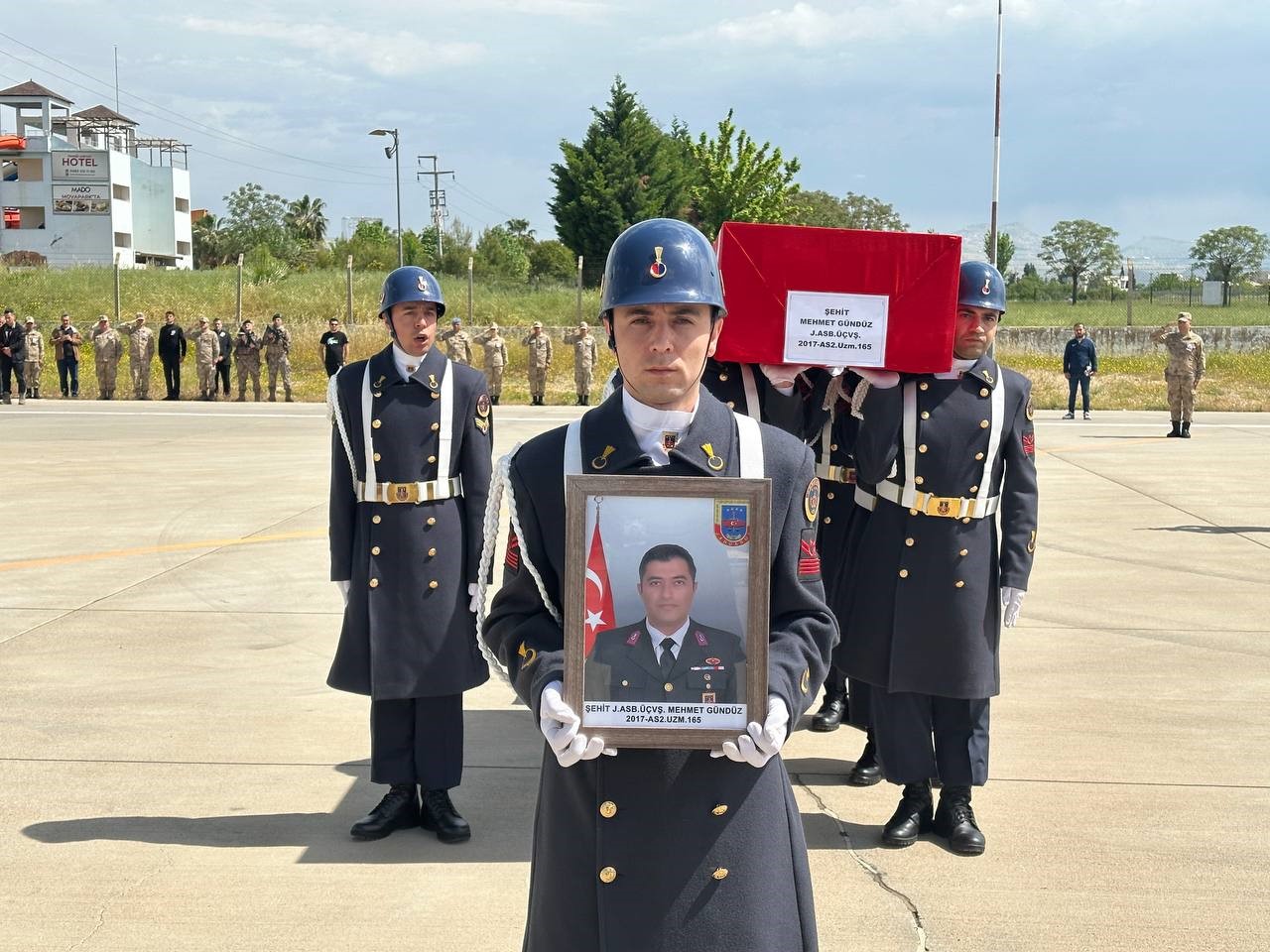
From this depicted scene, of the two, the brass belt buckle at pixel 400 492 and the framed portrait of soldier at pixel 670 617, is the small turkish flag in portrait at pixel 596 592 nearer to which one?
the framed portrait of soldier at pixel 670 617

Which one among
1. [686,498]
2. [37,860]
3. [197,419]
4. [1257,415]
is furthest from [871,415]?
[1257,415]

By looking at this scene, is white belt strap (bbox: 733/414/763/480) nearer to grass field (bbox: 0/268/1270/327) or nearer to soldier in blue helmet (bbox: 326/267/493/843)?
soldier in blue helmet (bbox: 326/267/493/843)

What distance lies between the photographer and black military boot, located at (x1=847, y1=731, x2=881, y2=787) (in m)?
5.54

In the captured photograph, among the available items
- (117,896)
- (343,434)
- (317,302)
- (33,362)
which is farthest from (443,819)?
(317,302)

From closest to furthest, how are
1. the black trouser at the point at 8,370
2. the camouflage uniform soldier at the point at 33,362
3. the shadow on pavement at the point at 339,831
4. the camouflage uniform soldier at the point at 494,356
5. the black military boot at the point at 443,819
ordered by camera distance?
1. the shadow on pavement at the point at 339,831
2. the black military boot at the point at 443,819
3. the black trouser at the point at 8,370
4. the camouflage uniform soldier at the point at 33,362
5. the camouflage uniform soldier at the point at 494,356

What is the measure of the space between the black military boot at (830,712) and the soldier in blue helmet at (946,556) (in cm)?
133

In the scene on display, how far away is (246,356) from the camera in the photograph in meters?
28.7

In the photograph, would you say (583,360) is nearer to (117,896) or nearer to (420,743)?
(420,743)

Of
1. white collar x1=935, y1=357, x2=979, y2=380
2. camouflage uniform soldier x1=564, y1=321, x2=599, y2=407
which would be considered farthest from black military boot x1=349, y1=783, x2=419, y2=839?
camouflage uniform soldier x1=564, y1=321, x2=599, y2=407

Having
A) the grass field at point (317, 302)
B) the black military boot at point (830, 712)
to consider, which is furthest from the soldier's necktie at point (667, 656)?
the grass field at point (317, 302)

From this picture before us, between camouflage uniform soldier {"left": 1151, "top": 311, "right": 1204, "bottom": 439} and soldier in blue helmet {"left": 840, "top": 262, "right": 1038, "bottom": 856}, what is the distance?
1715cm

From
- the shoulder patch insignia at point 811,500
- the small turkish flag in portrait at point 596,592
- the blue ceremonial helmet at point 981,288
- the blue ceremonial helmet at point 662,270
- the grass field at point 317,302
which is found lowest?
the small turkish flag in portrait at point 596,592

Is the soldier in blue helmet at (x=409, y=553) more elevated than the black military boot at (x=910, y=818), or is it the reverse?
the soldier in blue helmet at (x=409, y=553)

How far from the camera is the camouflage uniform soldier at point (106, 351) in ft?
93.1
